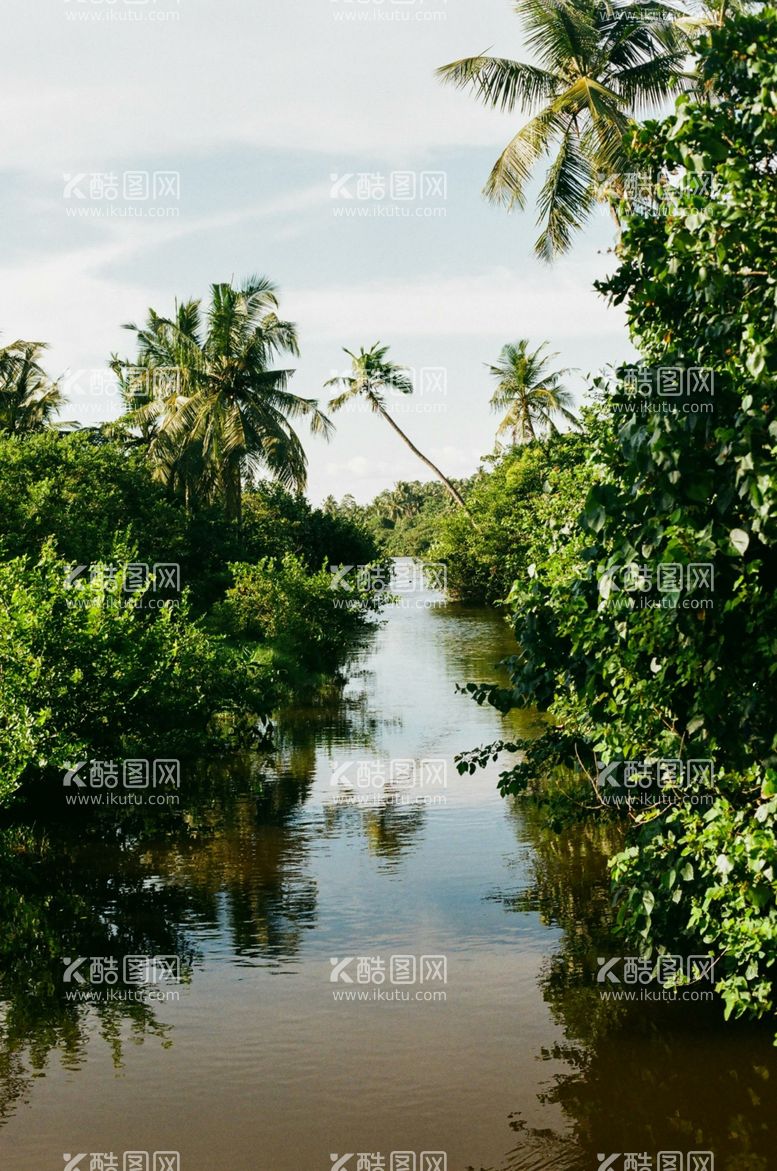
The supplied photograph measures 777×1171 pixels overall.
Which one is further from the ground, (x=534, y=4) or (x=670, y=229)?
(x=534, y=4)

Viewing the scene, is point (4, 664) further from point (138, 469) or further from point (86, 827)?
point (138, 469)

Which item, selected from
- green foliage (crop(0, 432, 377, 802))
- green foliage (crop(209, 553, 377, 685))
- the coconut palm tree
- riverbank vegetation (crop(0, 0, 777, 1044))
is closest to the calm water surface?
riverbank vegetation (crop(0, 0, 777, 1044))

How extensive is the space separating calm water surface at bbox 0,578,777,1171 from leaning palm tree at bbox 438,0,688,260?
12.3 m

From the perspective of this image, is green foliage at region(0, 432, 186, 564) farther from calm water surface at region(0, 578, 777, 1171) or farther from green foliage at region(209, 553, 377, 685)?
calm water surface at region(0, 578, 777, 1171)

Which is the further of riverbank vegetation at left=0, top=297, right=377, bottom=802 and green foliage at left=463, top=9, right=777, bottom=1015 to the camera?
riverbank vegetation at left=0, top=297, right=377, bottom=802

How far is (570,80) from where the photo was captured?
66.1 ft

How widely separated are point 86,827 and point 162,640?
94.0 inches

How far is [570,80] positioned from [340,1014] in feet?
59.3

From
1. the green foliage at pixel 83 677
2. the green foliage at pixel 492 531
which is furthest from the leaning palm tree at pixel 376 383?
the green foliage at pixel 83 677

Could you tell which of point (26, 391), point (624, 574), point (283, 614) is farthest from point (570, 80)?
point (26, 391)

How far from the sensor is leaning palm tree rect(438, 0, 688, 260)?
19406mm

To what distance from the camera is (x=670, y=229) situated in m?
5.46

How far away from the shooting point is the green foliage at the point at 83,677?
10742 mm

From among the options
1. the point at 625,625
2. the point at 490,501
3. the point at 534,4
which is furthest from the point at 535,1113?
the point at 490,501
